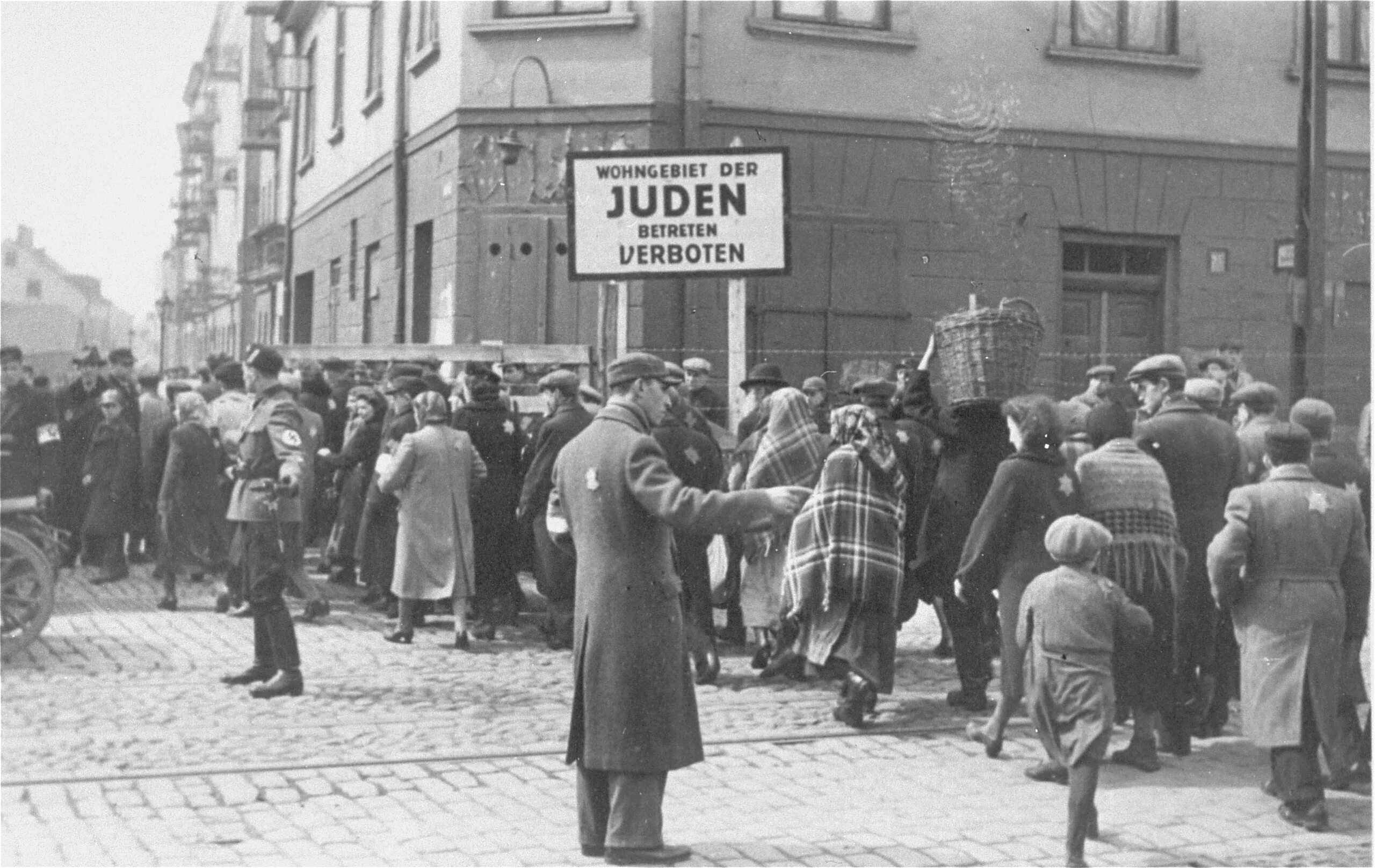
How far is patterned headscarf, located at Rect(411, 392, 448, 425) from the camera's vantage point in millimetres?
11133

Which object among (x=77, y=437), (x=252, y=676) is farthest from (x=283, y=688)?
(x=77, y=437)

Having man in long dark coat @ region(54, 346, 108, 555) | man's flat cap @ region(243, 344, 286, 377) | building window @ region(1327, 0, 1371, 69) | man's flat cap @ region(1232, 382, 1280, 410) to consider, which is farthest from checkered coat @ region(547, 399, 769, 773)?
building window @ region(1327, 0, 1371, 69)

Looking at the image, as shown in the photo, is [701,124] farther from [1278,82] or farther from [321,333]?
[321,333]

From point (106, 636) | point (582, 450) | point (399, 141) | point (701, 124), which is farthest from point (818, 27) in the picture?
point (582, 450)

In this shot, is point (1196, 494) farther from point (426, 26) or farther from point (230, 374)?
point (426, 26)

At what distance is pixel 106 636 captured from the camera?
1120 centimetres

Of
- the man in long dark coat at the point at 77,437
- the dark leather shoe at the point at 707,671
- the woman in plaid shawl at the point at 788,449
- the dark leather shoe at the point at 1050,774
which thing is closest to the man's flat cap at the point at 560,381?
the woman in plaid shawl at the point at 788,449

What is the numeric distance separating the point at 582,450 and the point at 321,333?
20.2 meters

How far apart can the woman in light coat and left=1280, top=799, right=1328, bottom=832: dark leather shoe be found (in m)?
5.88

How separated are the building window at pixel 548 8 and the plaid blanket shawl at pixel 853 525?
30.6 ft

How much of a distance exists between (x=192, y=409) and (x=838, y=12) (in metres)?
7.92

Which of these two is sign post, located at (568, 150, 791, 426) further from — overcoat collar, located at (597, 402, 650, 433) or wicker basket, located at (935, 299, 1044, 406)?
overcoat collar, located at (597, 402, 650, 433)

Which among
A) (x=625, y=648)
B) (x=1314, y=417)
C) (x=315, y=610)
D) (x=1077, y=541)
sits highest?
(x=1314, y=417)

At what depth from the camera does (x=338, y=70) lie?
24.3 meters
